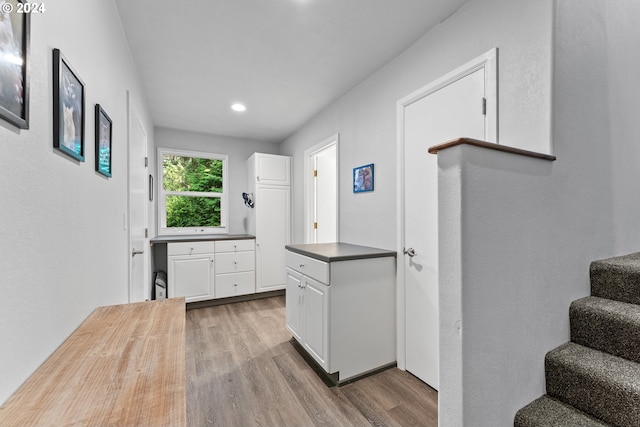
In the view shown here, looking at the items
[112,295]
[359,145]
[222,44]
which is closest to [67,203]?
[112,295]

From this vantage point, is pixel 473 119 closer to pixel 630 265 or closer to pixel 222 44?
pixel 630 265

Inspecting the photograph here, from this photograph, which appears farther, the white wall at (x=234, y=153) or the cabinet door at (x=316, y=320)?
the white wall at (x=234, y=153)

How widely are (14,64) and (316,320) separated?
79.0 inches

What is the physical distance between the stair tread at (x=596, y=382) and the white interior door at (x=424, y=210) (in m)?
0.71

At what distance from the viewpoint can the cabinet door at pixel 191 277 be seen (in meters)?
3.49

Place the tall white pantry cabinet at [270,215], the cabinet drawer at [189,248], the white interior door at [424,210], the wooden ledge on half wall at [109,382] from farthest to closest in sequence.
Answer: the tall white pantry cabinet at [270,215], the cabinet drawer at [189,248], the white interior door at [424,210], the wooden ledge on half wall at [109,382]

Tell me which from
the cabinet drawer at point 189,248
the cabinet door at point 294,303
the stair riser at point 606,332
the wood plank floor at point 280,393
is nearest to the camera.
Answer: the stair riser at point 606,332

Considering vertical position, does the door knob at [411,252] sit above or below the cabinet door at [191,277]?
above

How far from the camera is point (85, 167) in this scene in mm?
1163

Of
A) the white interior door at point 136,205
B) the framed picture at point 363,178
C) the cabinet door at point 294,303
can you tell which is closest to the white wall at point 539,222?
the framed picture at point 363,178

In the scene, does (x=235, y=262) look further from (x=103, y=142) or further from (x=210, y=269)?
(x=103, y=142)

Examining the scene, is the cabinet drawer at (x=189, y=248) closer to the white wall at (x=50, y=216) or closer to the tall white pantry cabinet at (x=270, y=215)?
the tall white pantry cabinet at (x=270, y=215)

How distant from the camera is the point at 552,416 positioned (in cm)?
108

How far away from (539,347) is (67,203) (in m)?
1.98
